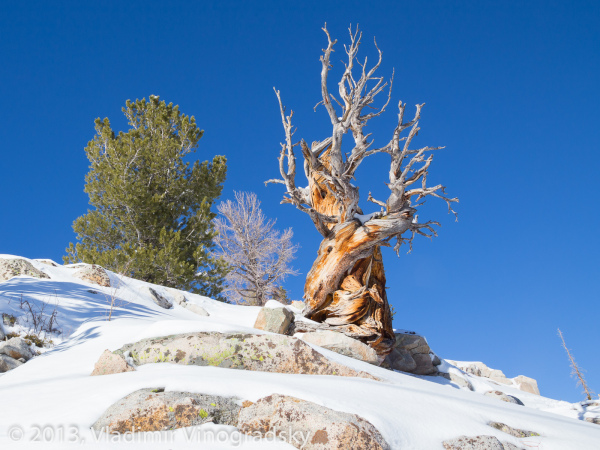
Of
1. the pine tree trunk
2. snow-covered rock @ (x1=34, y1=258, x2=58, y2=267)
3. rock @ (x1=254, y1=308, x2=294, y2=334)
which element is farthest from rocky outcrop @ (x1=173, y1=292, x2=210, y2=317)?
snow-covered rock @ (x1=34, y1=258, x2=58, y2=267)

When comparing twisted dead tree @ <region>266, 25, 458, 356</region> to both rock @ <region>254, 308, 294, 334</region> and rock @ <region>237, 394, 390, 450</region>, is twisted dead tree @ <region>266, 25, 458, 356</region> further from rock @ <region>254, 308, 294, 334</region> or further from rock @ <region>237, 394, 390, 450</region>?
rock @ <region>237, 394, 390, 450</region>

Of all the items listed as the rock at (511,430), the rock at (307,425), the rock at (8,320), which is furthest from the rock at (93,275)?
the rock at (511,430)

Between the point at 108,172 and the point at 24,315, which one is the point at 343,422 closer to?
the point at 24,315

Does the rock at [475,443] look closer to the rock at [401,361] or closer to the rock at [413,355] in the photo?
the rock at [401,361]

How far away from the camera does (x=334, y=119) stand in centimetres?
973

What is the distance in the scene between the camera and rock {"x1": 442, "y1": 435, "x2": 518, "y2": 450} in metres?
2.61

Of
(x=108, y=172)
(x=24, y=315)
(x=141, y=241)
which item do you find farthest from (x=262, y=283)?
(x=24, y=315)

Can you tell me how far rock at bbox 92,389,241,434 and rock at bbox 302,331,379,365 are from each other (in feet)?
12.1

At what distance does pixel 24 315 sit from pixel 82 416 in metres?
4.42

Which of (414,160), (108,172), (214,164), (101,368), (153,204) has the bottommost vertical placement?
(101,368)

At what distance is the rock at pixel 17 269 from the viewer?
827cm

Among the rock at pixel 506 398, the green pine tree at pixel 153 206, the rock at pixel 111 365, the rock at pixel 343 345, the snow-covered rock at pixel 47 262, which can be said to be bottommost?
the rock at pixel 111 365

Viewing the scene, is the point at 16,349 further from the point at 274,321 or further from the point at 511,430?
the point at 511,430

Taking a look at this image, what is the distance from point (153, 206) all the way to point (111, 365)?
543 inches
